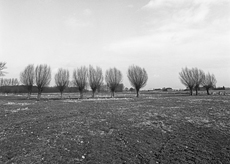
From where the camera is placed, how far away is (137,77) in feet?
150

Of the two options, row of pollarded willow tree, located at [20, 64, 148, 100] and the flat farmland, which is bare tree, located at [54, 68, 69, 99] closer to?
row of pollarded willow tree, located at [20, 64, 148, 100]

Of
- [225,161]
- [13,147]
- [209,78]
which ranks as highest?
[209,78]

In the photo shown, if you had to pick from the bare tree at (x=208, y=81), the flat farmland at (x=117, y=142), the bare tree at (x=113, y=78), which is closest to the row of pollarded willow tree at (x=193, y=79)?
the bare tree at (x=208, y=81)

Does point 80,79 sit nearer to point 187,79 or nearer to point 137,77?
point 137,77

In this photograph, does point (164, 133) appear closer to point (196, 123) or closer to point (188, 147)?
point (188, 147)

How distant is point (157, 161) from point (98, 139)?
11.1 feet

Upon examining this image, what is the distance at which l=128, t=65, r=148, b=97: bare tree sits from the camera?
4516 centimetres

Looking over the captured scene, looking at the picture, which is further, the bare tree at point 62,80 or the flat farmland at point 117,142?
the bare tree at point 62,80

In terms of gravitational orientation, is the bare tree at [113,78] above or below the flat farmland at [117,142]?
above

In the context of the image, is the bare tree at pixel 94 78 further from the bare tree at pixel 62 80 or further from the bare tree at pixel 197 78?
the bare tree at pixel 197 78

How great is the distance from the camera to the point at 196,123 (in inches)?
455

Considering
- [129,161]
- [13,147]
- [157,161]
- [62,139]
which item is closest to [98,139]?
[62,139]

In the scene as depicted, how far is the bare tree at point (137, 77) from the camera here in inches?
1778

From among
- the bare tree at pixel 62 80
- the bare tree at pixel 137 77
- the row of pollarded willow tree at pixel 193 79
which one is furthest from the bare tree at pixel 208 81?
the bare tree at pixel 62 80
